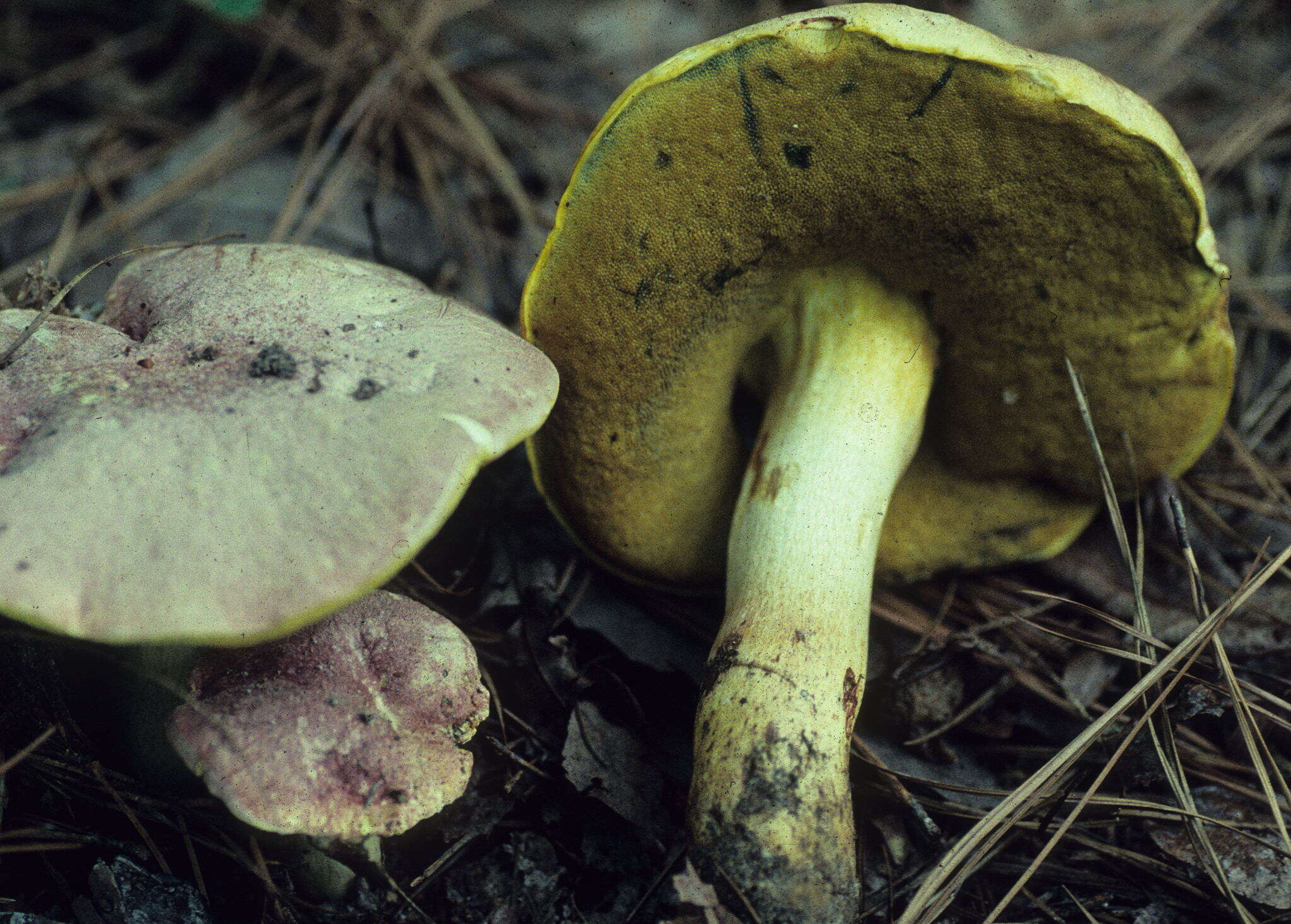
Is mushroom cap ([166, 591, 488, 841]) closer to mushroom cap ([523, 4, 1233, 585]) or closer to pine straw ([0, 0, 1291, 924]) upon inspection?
pine straw ([0, 0, 1291, 924])

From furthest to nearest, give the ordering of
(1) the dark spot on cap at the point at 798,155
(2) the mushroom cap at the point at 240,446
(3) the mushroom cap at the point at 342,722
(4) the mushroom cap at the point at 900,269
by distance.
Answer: (1) the dark spot on cap at the point at 798,155
(4) the mushroom cap at the point at 900,269
(3) the mushroom cap at the point at 342,722
(2) the mushroom cap at the point at 240,446

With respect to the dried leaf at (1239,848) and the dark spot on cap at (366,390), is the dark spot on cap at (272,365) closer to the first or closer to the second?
the dark spot on cap at (366,390)

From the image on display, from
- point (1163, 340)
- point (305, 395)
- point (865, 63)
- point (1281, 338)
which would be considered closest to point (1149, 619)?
point (1163, 340)

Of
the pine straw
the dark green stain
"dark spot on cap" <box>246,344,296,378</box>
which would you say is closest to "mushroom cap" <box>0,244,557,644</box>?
"dark spot on cap" <box>246,344,296,378</box>

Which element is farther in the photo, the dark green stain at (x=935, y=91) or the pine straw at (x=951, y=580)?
the pine straw at (x=951, y=580)

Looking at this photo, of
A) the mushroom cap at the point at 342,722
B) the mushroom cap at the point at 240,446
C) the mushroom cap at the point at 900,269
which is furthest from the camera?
the mushroom cap at the point at 900,269

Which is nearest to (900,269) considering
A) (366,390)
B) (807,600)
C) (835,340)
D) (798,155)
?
(835,340)

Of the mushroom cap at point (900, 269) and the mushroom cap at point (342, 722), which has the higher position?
the mushroom cap at point (900, 269)

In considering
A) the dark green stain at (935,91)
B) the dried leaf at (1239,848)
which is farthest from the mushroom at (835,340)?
the dried leaf at (1239,848)
